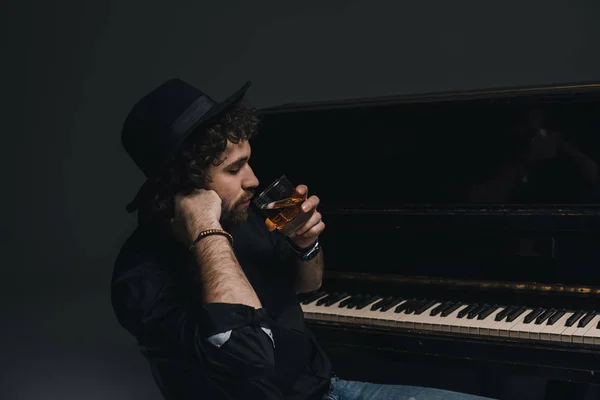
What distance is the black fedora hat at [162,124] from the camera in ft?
6.59

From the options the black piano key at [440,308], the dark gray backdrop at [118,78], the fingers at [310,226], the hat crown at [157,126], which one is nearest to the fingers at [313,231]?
the fingers at [310,226]

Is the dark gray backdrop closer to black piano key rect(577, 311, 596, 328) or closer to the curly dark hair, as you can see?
black piano key rect(577, 311, 596, 328)

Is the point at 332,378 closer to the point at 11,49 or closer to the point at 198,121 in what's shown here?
the point at 198,121

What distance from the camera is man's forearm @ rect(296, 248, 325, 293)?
253 centimetres

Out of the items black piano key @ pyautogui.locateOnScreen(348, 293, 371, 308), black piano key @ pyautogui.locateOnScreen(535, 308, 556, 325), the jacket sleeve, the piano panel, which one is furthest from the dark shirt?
the piano panel

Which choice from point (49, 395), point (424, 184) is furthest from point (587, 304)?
point (49, 395)

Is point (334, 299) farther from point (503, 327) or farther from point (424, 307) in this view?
point (503, 327)

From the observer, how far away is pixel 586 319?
2521 mm

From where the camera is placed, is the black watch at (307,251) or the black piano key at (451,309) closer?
the black watch at (307,251)

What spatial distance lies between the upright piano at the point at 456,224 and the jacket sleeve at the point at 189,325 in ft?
3.17

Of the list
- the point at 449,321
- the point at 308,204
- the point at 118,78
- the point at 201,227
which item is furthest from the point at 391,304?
the point at 118,78

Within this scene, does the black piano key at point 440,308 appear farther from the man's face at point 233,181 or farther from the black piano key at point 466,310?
the man's face at point 233,181

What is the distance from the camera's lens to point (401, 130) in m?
3.01

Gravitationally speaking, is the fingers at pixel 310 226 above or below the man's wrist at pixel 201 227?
below
